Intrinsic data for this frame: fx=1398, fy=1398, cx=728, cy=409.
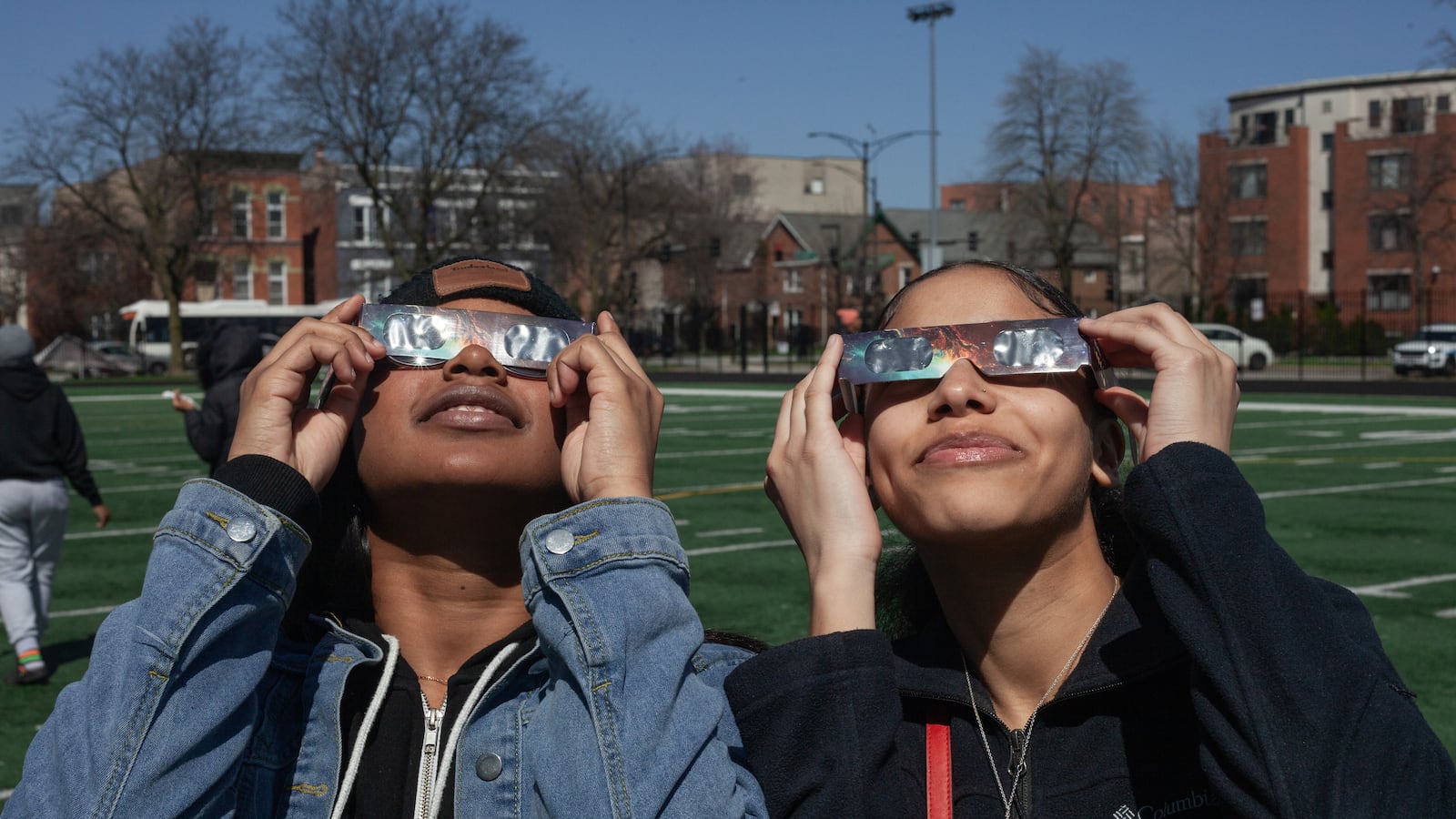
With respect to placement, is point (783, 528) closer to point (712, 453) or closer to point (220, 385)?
point (220, 385)

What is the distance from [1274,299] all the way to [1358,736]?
82.0 metres

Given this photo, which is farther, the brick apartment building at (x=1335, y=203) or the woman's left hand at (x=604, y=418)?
the brick apartment building at (x=1335, y=203)

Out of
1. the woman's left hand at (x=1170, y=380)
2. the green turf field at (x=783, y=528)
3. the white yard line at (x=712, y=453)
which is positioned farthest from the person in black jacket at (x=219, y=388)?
the white yard line at (x=712, y=453)

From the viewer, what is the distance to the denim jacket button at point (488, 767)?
2.39 m

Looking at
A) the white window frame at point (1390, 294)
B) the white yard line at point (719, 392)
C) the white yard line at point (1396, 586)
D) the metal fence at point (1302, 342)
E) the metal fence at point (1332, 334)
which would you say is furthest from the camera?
the white window frame at point (1390, 294)

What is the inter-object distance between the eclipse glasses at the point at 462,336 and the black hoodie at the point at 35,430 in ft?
19.7

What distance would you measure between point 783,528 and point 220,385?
5345 mm

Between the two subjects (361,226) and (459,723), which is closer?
(459,723)

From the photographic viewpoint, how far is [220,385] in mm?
8852

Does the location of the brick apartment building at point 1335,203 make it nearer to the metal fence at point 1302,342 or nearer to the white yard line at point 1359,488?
the metal fence at point 1302,342

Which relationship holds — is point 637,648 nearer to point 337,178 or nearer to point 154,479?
point 154,479

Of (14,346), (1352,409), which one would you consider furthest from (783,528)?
(1352,409)

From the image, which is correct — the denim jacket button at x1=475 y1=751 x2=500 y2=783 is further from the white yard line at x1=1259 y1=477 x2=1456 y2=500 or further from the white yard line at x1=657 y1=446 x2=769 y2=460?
the white yard line at x1=657 y1=446 x2=769 y2=460

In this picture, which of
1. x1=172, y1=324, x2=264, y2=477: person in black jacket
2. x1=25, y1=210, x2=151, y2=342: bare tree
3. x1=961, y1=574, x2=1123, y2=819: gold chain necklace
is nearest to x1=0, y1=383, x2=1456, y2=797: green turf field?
x1=172, y1=324, x2=264, y2=477: person in black jacket
